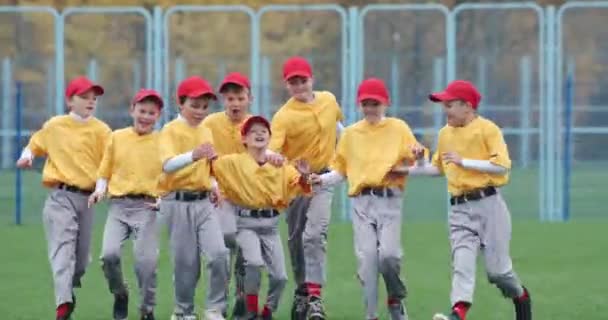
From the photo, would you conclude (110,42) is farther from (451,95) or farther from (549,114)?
(451,95)

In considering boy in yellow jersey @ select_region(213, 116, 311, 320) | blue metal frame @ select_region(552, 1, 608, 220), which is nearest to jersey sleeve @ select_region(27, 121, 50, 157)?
boy in yellow jersey @ select_region(213, 116, 311, 320)

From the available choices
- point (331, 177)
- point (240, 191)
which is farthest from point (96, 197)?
point (331, 177)

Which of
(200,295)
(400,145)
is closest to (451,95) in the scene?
(400,145)

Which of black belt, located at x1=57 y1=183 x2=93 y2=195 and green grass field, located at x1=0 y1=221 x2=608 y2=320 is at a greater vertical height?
black belt, located at x1=57 y1=183 x2=93 y2=195

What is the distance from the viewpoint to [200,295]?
16.1 m

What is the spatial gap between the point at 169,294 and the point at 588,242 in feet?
23.5

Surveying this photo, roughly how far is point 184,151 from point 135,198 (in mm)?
582

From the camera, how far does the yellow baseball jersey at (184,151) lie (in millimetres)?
13109

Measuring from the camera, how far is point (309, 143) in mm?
14258

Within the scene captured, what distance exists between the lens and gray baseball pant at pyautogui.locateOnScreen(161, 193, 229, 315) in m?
13.2

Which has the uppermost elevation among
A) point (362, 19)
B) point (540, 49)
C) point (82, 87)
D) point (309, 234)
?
point (362, 19)

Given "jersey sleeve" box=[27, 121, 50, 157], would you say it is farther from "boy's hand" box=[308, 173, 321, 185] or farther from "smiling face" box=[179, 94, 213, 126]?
"boy's hand" box=[308, 173, 321, 185]

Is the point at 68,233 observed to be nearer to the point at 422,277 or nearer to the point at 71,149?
the point at 71,149

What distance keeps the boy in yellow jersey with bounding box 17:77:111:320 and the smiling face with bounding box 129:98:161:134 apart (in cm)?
29
